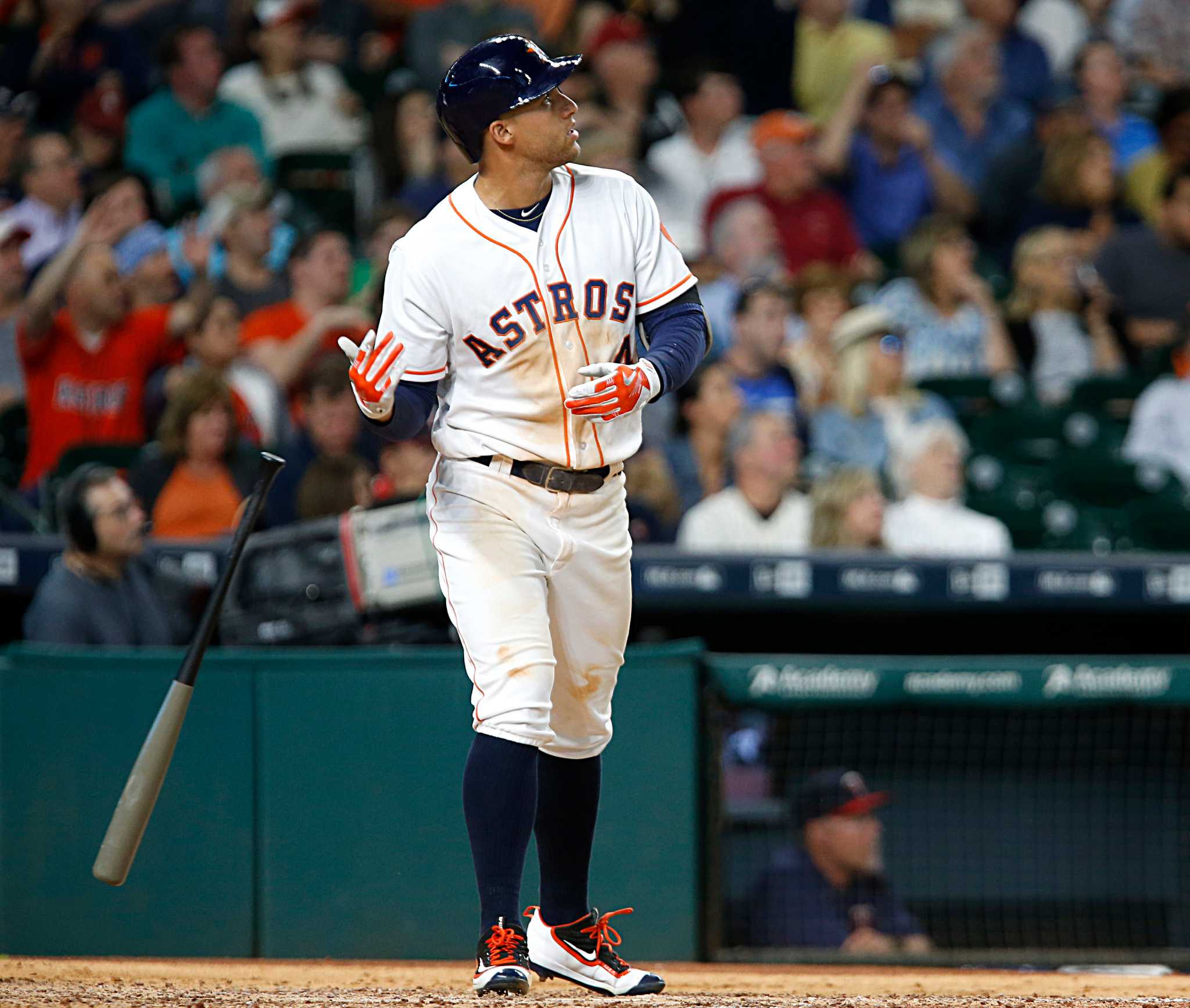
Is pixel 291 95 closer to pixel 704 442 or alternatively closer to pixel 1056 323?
pixel 704 442

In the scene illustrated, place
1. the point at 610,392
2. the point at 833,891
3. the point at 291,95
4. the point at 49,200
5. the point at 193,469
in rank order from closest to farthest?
the point at 610,392, the point at 833,891, the point at 193,469, the point at 49,200, the point at 291,95

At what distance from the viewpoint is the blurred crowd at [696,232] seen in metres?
5.70

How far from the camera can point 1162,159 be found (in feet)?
27.1

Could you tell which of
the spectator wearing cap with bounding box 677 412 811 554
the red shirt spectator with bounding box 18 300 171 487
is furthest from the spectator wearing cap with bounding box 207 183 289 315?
the spectator wearing cap with bounding box 677 412 811 554

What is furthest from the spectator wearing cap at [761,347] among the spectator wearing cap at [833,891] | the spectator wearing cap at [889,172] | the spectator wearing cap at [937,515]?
the spectator wearing cap at [833,891]

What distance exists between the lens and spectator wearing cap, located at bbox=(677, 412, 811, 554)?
18.0 ft

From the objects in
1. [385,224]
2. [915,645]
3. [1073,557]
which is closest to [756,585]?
[915,645]

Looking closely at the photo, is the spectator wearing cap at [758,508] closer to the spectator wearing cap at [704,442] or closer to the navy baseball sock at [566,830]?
the spectator wearing cap at [704,442]

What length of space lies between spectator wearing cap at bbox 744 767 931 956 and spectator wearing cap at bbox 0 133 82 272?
3999 mm

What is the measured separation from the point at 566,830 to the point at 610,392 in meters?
0.83

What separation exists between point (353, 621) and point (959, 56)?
16.7 ft

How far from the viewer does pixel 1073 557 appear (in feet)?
16.7

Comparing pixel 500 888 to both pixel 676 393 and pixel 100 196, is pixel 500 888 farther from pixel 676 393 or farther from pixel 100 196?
pixel 100 196

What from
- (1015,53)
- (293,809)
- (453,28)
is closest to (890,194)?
(1015,53)
